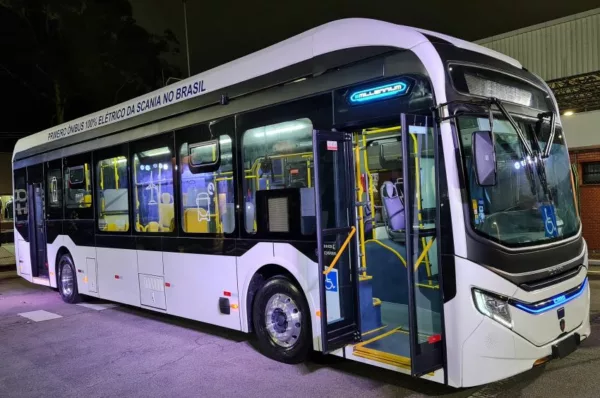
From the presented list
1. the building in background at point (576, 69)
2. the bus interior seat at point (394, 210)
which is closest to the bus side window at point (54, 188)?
the bus interior seat at point (394, 210)

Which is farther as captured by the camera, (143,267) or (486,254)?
(143,267)

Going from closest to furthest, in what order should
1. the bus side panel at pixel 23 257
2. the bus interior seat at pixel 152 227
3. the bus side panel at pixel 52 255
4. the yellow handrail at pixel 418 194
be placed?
1. the yellow handrail at pixel 418 194
2. the bus interior seat at pixel 152 227
3. the bus side panel at pixel 52 255
4. the bus side panel at pixel 23 257

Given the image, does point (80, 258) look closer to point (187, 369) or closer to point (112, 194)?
point (112, 194)

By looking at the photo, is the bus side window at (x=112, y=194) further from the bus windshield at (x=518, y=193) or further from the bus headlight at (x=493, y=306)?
the bus headlight at (x=493, y=306)

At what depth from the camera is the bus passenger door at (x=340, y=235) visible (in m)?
4.89

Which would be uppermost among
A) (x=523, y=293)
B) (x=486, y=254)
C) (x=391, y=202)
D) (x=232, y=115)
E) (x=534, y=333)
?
(x=232, y=115)

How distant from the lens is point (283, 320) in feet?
18.2

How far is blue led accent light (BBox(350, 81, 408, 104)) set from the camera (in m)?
4.34

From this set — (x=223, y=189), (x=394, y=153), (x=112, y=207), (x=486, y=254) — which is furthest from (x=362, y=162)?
(x=112, y=207)

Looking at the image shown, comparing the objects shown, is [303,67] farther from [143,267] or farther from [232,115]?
[143,267]

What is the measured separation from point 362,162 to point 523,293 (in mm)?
2408

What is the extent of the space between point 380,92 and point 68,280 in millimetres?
7928

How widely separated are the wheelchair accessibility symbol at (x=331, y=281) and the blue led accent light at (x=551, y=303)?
1.64m

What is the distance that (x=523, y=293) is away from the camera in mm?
4023
